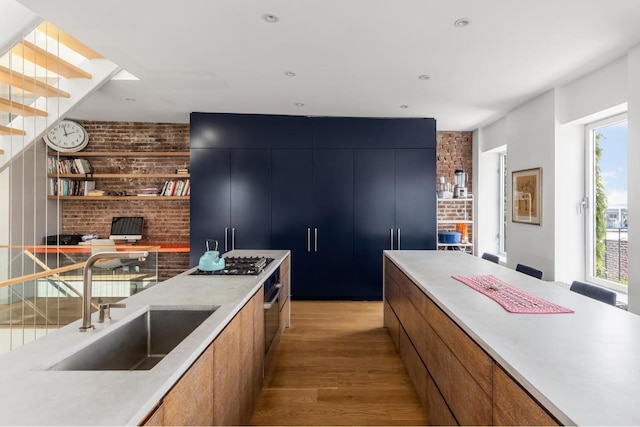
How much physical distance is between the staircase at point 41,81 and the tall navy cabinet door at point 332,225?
275cm

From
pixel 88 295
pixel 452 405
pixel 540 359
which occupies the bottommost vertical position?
pixel 452 405

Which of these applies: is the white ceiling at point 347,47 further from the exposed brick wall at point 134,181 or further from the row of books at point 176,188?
the row of books at point 176,188

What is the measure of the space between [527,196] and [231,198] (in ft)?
12.8

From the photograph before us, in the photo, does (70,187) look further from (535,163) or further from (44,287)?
(535,163)

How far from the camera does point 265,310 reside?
2.38 m

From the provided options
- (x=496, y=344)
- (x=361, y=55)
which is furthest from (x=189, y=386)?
(x=361, y=55)

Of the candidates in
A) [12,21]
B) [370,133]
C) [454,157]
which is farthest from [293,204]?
[12,21]

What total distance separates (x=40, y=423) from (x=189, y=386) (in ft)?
1.38

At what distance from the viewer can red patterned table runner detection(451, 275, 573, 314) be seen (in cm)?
149

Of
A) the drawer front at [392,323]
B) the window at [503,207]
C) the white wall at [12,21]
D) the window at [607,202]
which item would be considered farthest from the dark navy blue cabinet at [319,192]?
the white wall at [12,21]

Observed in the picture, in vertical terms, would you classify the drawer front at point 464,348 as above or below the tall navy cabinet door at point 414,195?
below

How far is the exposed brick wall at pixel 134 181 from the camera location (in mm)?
5383

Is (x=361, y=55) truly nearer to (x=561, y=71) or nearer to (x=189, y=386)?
(x=561, y=71)

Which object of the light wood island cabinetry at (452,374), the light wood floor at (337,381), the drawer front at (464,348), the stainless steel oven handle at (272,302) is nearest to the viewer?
the light wood island cabinetry at (452,374)
